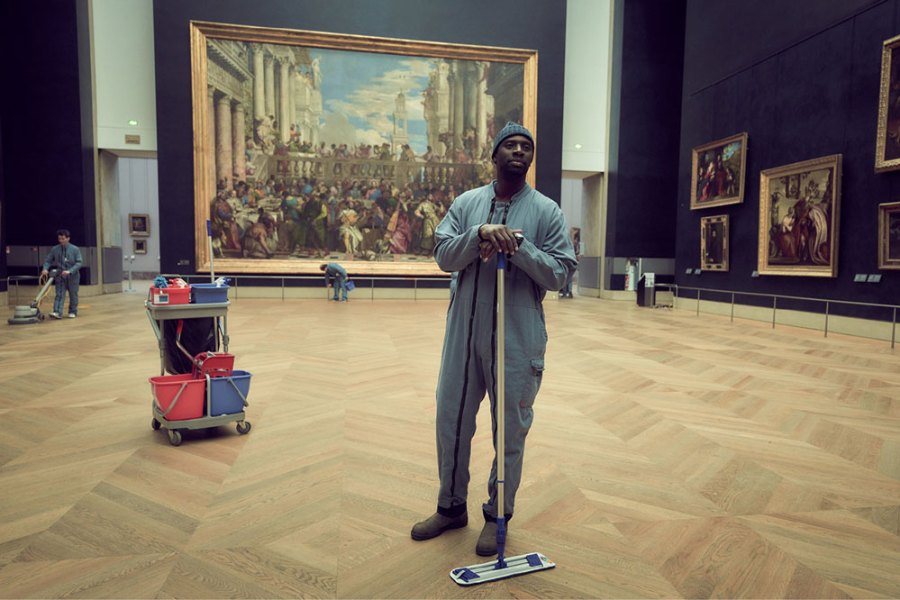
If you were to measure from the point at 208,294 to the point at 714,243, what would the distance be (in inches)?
501

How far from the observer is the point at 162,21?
15.9m

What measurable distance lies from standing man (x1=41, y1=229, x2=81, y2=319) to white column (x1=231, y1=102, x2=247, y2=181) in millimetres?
5707

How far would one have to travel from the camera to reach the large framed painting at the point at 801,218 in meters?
10.2

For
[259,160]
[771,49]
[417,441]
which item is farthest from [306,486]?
[259,160]

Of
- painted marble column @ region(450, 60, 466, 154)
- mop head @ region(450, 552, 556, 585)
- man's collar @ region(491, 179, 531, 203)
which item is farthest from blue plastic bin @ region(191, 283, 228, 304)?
painted marble column @ region(450, 60, 466, 154)

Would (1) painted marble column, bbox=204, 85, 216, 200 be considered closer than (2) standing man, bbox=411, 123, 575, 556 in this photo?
No

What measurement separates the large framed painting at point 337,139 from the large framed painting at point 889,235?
9748mm

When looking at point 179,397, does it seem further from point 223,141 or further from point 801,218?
point 223,141

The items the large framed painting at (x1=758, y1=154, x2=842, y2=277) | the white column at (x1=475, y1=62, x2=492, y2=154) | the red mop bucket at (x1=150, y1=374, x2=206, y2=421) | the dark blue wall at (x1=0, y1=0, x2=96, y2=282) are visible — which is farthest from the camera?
the white column at (x1=475, y1=62, x2=492, y2=154)

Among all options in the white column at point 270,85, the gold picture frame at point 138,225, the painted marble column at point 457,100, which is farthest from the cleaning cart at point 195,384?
the gold picture frame at point 138,225

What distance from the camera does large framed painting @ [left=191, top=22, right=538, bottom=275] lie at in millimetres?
16125

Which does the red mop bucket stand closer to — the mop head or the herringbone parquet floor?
the herringbone parquet floor

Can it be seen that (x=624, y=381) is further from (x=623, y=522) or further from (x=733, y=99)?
(x=733, y=99)

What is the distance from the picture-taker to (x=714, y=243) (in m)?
13.8
